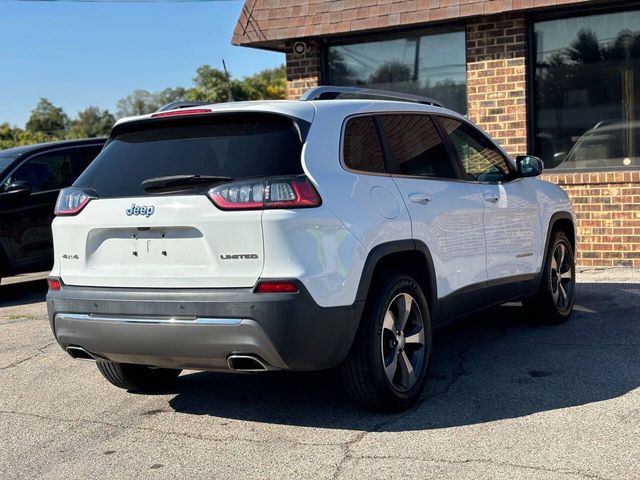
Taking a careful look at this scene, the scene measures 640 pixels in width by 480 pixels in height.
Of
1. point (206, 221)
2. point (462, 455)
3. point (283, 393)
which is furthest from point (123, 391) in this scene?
point (462, 455)

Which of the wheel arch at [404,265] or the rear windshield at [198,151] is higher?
the rear windshield at [198,151]

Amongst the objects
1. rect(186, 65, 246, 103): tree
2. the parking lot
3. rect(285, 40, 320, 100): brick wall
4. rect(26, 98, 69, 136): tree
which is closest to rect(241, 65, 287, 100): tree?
rect(186, 65, 246, 103): tree

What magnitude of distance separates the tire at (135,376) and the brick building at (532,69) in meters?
6.35

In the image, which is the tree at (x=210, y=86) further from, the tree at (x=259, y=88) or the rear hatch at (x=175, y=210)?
the rear hatch at (x=175, y=210)

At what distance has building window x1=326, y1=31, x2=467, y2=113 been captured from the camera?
1153 cm

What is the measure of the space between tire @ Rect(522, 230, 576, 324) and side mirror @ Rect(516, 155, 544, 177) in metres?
0.76

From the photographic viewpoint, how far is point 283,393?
5727mm

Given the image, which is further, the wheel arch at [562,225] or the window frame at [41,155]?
the window frame at [41,155]

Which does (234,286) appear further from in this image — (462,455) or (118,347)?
(462,455)

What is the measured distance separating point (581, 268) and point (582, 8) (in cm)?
304

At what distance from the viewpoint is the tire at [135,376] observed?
18.9 feet

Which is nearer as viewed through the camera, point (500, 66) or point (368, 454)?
point (368, 454)

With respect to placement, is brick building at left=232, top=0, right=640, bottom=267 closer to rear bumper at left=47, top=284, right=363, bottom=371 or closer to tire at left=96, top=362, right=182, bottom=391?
tire at left=96, top=362, right=182, bottom=391

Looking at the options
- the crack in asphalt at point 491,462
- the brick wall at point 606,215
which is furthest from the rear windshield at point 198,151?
the brick wall at point 606,215
